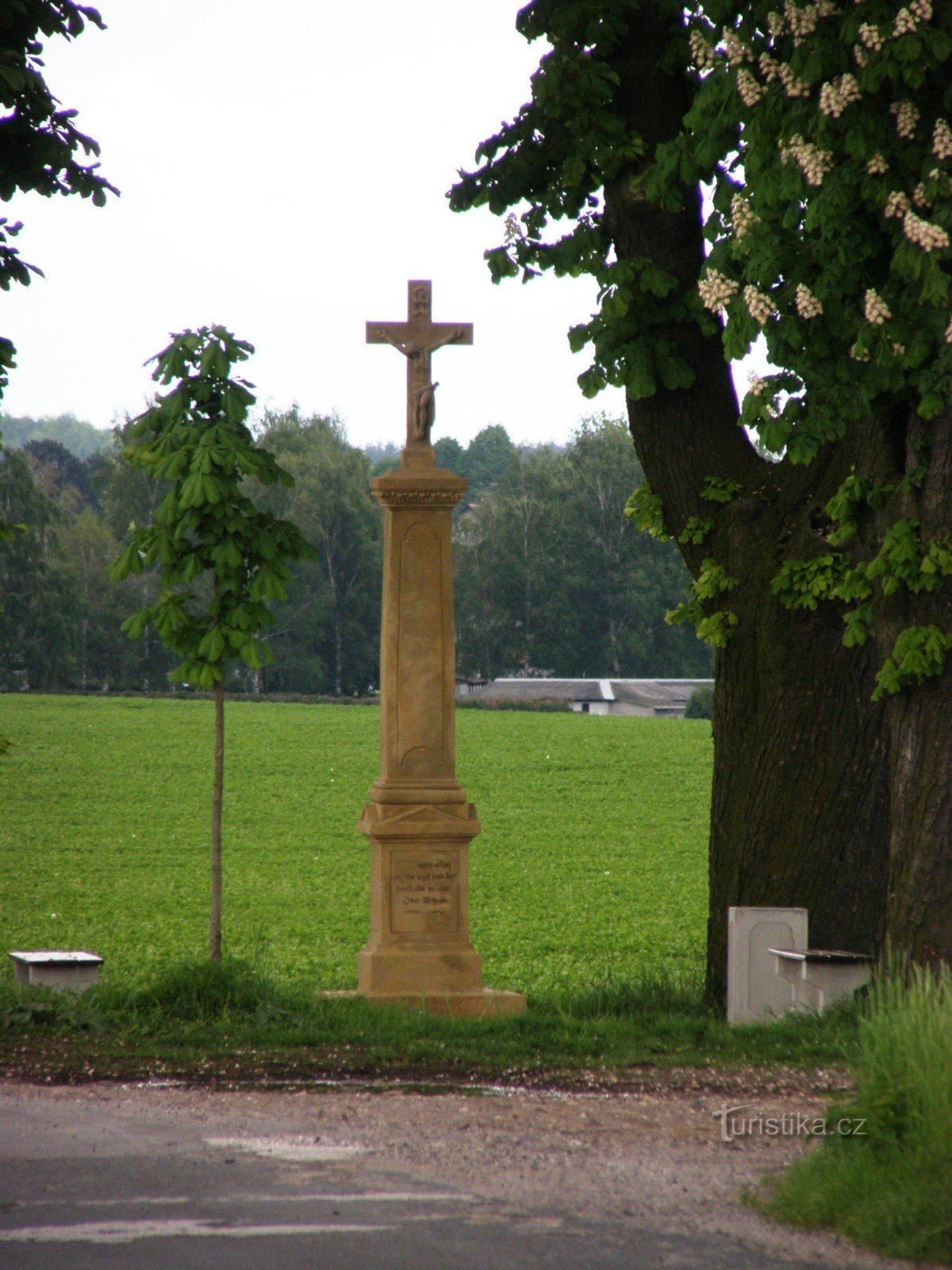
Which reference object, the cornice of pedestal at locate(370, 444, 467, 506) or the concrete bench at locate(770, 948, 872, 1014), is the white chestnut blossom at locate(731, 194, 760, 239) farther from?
the concrete bench at locate(770, 948, 872, 1014)

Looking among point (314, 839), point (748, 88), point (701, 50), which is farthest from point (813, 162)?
point (314, 839)

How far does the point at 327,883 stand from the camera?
74.1 feet

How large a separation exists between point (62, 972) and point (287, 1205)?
179 inches

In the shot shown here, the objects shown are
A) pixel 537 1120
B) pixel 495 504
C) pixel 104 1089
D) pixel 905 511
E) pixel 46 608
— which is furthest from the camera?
pixel 495 504

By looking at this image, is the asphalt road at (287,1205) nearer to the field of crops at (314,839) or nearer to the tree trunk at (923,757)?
the tree trunk at (923,757)

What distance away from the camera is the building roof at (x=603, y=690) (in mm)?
66500

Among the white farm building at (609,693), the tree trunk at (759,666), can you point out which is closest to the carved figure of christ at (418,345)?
the tree trunk at (759,666)

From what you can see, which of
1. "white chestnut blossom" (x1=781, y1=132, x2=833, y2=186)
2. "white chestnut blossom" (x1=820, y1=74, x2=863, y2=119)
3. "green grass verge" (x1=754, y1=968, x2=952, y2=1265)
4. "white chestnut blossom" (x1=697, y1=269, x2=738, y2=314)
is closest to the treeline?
"white chestnut blossom" (x1=697, y1=269, x2=738, y2=314)

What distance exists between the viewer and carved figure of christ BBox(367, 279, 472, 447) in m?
10.3

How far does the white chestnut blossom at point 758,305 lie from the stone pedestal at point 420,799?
2379mm

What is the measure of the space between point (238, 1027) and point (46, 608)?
5097cm

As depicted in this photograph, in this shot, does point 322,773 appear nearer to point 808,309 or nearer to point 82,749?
point 82,749

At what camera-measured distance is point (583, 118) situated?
1001 centimetres

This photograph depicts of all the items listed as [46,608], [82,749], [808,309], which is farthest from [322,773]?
[808,309]
